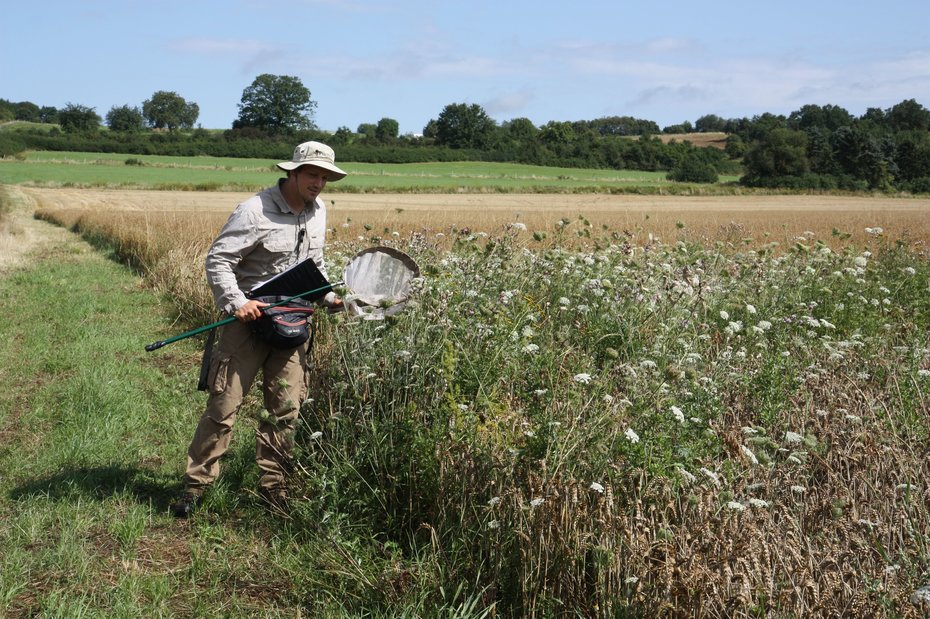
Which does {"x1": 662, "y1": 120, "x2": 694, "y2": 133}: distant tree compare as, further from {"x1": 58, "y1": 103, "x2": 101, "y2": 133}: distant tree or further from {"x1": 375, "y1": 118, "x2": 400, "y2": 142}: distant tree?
{"x1": 58, "y1": 103, "x2": 101, "y2": 133}: distant tree

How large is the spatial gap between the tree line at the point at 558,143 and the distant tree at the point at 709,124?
12756 mm

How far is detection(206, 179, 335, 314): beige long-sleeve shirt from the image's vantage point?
4570 mm

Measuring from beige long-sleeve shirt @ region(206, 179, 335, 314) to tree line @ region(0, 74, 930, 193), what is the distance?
6743cm

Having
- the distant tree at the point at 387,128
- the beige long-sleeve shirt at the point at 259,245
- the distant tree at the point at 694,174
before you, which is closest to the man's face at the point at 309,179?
the beige long-sleeve shirt at the point at 259,245

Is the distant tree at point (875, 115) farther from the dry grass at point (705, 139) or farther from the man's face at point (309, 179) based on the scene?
the man's face at point (309, 179)

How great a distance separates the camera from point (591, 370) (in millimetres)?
4980

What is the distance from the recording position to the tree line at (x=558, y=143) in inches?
2712

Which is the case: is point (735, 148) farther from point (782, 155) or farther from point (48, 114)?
point (48, 114)

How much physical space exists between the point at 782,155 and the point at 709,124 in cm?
6584

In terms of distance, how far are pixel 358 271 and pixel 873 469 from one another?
2.91 m

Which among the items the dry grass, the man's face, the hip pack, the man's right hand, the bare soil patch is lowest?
the bare soil patch

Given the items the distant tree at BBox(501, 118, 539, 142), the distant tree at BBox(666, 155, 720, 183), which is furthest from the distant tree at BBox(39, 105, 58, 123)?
the distant tree at BBox(666, 155, 720, 183)

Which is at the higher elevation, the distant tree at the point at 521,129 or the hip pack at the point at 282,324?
the distant tree at the point at 521,129

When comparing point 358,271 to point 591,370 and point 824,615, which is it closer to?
point 591,370
